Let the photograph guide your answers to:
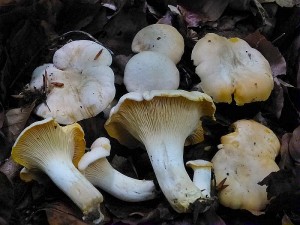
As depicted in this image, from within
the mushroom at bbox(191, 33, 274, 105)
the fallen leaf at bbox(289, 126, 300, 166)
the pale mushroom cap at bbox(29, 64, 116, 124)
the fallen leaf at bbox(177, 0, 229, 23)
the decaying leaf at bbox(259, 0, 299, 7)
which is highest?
the decaying leaf at bbox(259, 0, 299, 7)

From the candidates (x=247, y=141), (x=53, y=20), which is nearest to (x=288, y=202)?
(x=247, y=141)

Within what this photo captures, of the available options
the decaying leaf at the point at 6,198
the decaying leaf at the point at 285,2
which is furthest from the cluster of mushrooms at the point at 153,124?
the decaying leaf at the point at 285,2

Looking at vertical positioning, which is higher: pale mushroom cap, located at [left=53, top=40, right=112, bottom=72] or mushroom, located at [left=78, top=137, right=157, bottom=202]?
pale mushroom cap, located at [left=53, top=40, right=112, bottom=72]

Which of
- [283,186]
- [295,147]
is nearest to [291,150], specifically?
[295,147]

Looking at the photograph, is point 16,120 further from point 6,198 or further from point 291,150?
point 291,150

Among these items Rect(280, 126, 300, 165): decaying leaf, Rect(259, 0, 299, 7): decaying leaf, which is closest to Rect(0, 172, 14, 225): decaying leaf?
Rect(280, 126, 300, 165): decaying leaf

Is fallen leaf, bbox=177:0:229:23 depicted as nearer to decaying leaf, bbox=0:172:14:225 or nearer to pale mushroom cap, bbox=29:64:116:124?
pale mushroom cap, bbox=29:64:116:124

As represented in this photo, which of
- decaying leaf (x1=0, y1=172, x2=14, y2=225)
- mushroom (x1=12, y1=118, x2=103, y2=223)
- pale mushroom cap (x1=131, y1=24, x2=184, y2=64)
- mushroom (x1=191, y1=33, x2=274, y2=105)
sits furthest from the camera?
pale mushroom cap (x1=131, y1=24, x2=184, y2=64)

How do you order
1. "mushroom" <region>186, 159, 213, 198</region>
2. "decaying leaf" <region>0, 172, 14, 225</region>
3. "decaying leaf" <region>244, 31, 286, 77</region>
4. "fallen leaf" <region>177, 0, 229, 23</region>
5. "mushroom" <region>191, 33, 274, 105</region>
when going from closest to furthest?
"decaying leaf" <region>0, 172, 14, 225</region>
"mushroom" <region>186, 159, 213, 198</region>
"mushroom" <region>191, 33, 274, 105</region>
"decaying leaf" <region>244, 31, 286, 77</region>
"fallen leaf" <region>177, 0, 229, 23</region>
